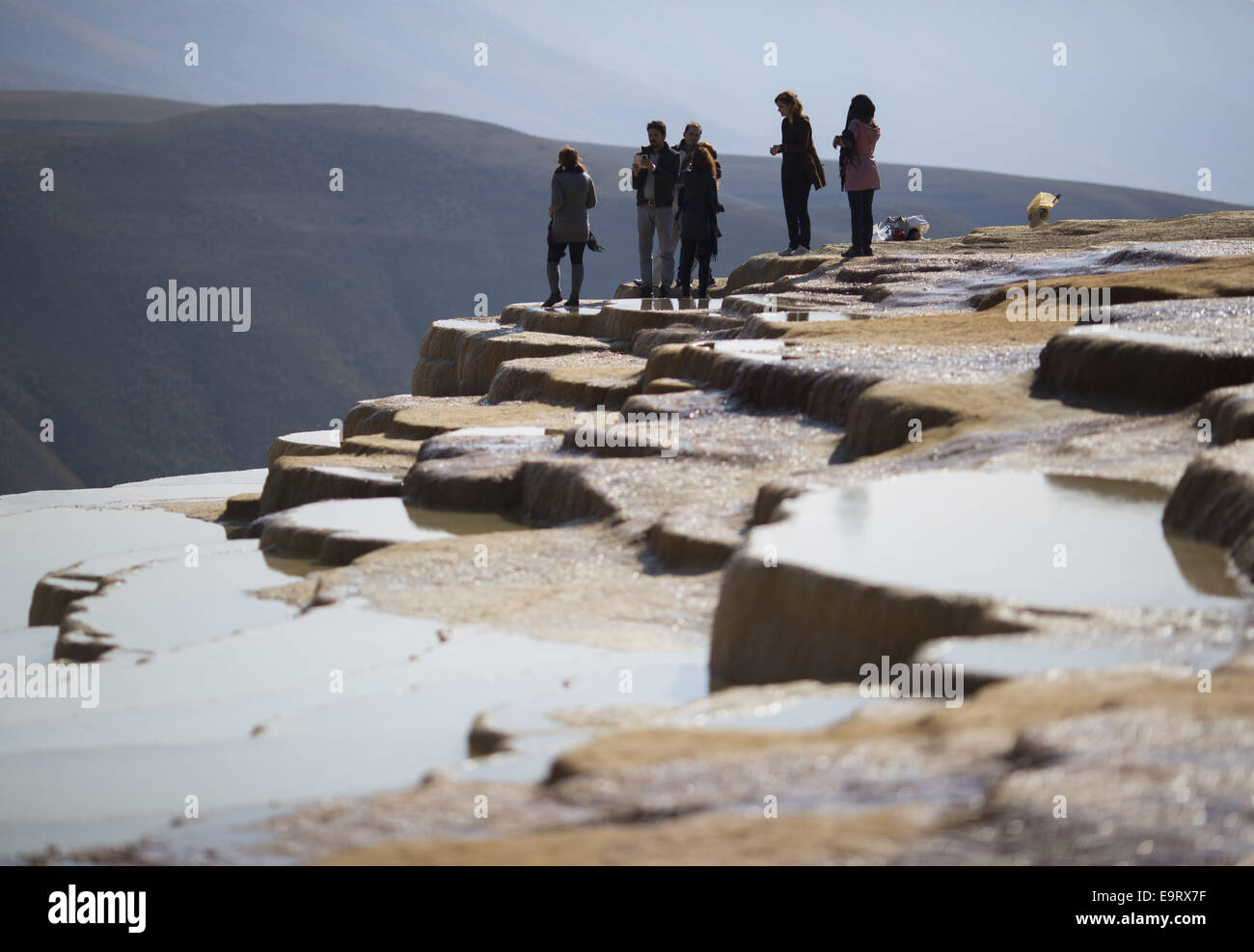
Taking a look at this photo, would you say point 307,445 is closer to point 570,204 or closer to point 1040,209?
point 570,204

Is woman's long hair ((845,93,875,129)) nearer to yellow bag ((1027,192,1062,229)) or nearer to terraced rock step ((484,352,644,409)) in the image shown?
terraced rock step ((484,352,644,409))

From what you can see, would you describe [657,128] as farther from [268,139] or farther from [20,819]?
[268,139]

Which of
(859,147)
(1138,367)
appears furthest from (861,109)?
(1138,367)

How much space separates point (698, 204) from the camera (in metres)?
12.0

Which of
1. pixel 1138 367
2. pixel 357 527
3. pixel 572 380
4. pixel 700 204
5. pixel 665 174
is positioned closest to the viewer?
pixel 1138 367

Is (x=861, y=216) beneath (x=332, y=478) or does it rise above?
above

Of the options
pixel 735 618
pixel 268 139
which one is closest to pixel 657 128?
pixel 735 618

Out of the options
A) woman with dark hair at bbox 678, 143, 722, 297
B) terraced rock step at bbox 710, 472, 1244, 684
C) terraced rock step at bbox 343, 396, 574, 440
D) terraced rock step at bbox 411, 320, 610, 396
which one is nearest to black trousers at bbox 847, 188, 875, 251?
woman with dark hair at bbox 678, 143, 722, 297

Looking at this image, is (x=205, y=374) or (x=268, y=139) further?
(x=268, y=139)

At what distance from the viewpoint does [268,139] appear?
196 ft

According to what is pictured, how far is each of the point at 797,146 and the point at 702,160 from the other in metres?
1.24

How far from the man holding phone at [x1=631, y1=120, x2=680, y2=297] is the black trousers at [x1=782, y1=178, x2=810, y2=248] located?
1.06 meters
